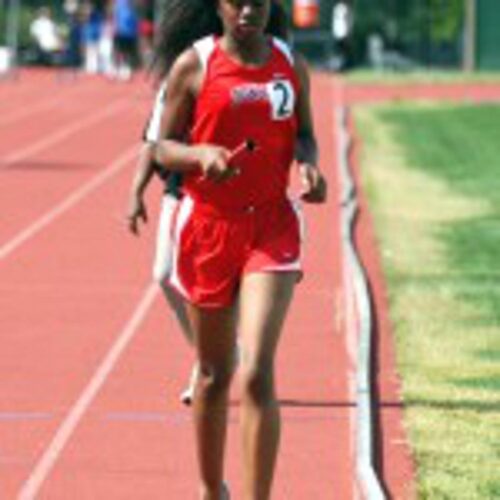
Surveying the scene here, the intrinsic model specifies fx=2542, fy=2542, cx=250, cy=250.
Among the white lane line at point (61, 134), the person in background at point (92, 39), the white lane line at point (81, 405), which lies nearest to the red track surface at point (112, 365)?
the white lane line at point (81, 405)

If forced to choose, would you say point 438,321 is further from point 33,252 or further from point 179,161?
point 179,161

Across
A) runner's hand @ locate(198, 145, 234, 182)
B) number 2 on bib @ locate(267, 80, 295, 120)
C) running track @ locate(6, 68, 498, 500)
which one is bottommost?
running track @ locate(6, 68, 498, 500)

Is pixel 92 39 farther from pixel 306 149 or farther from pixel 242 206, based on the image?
pixel 242 206

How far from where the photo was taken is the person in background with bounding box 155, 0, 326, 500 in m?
8.21

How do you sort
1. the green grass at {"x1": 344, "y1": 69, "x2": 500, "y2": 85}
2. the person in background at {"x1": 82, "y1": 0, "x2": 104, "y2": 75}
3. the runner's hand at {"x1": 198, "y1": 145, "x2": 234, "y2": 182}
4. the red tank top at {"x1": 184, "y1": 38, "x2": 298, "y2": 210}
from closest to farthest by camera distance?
the runner's hand at {"x1": 198, "y1": 145, "x2": 234, "y2": 182} < the red tank top at {"x1": 184, "y1": 38, "x2": 298, "y2": 210} < the green grass at {"x1": 344, "y1": 69, "x2": 500, "y2": 85} < the person in background at {"x1": 82, "y1": 0, "x2": 104, "y2": 75}

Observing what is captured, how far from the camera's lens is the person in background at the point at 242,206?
8.21m

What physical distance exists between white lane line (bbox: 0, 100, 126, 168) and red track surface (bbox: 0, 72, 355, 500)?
14.2 feet

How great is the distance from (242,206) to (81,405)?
11.9 feet

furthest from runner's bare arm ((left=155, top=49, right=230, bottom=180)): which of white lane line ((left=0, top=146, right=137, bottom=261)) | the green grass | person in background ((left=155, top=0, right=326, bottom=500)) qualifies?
the green grass

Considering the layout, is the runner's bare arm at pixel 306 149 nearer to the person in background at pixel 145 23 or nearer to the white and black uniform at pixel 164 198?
the white and black uniform at pixel 164 198

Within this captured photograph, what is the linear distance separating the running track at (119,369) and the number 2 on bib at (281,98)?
1818mm

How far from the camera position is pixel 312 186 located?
838 cm

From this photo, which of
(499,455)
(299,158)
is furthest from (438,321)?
(299,158)

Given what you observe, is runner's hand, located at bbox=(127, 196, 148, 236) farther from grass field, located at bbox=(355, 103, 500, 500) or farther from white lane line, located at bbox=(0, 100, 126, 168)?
white lane line, located at bbox=(0, 100, 126, 168)
